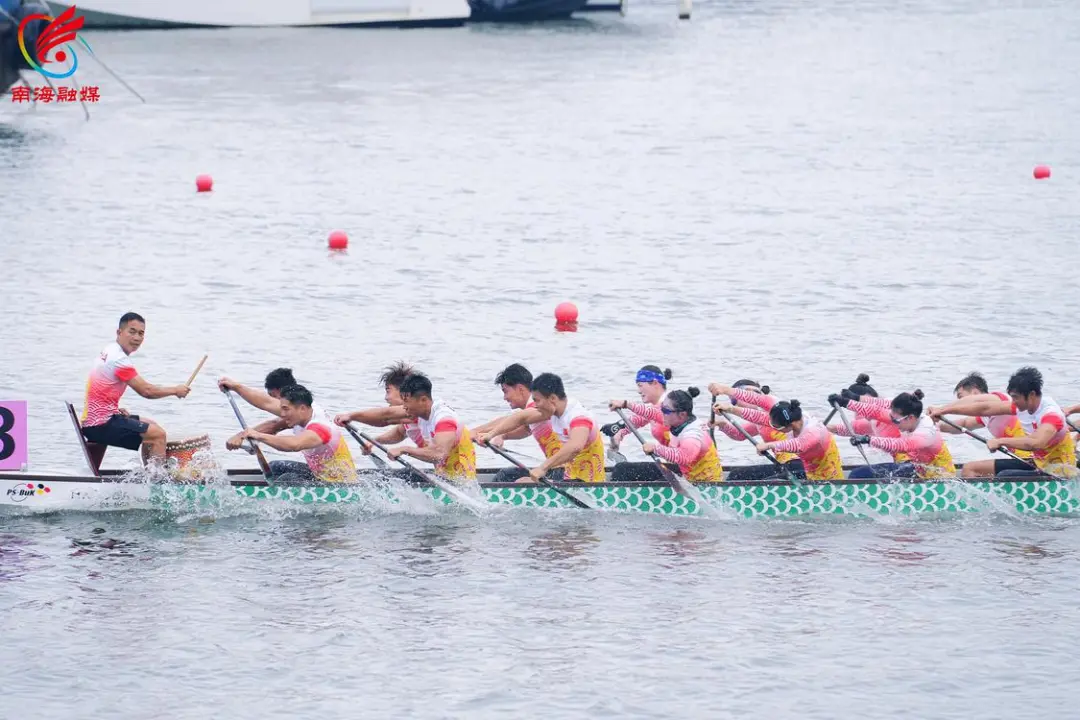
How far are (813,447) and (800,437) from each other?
0.60 ft

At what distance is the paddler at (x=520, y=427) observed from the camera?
18.8 metres

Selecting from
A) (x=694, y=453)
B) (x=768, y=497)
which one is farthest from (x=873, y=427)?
(x=694, y=453)

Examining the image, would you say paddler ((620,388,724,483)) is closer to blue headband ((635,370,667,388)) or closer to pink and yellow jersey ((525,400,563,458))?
blue headband ((635,370,667,388))

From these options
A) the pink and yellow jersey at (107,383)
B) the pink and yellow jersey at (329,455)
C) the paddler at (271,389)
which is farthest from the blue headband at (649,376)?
the pink and yellow jersey at (107,383)

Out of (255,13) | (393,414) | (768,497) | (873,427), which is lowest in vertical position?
(768,497)

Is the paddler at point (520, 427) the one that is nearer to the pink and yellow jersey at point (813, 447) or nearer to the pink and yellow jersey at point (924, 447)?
the pink and yellow jersey at point (813, 447)

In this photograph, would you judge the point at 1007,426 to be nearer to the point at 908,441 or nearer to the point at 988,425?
the point at 988,425

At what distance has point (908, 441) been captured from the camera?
62.1 feet

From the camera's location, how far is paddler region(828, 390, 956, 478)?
18734mm

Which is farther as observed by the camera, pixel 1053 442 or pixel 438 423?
pixel 1053 442

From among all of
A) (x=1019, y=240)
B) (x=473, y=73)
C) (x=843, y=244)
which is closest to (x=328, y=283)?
(x=843, y=244)

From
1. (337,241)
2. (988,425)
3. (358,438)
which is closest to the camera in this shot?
(358,438)

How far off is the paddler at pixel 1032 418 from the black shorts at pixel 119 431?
885 cm

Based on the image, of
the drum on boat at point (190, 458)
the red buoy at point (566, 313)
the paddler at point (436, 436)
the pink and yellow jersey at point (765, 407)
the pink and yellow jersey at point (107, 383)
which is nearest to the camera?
the pink and yellow jersey at point (107, 383)
